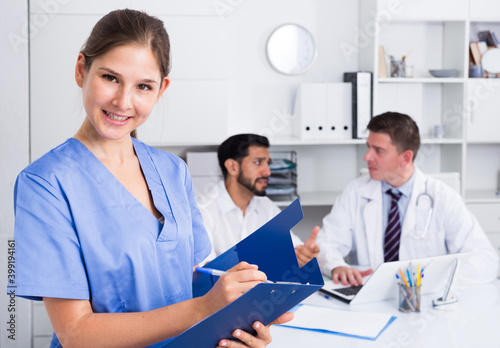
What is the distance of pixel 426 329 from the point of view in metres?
1.64

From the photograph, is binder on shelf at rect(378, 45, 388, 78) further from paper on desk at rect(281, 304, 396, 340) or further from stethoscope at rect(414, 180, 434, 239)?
paper on desk at rect(281, 304, 396, 340)

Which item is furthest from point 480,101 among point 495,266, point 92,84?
point 92,84

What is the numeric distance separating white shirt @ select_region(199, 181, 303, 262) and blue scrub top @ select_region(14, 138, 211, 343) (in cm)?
155

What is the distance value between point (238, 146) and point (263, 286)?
2.05 m

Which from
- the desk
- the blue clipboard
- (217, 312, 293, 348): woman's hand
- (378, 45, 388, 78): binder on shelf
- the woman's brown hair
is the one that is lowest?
the desk

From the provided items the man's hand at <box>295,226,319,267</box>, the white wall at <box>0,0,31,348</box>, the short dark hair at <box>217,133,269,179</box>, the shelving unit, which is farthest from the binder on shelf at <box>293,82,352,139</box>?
the white wall at <box>0,0,31,348</box>

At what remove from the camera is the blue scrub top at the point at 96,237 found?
93 centimetres

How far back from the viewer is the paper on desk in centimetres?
160

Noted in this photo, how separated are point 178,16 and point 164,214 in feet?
7.09

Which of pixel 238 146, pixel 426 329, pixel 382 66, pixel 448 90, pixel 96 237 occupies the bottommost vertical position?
pixel 426 329

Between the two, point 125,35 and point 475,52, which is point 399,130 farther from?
point 125,35

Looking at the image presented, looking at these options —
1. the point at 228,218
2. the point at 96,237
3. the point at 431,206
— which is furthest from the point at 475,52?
the point at 96,237

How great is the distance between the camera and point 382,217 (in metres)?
2.60

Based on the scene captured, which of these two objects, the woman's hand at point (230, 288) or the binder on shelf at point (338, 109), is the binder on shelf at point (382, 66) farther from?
the woman's hand at point (230, 288)
